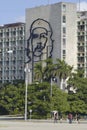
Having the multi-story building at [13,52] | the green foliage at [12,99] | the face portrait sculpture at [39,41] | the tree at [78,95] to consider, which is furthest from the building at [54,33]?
the tree at [78,95]

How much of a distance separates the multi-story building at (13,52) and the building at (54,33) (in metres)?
16.6

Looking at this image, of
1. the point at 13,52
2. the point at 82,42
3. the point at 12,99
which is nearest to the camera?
the point at 12,99

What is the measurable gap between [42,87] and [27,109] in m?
5.30

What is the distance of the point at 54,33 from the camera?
159375 millimetres

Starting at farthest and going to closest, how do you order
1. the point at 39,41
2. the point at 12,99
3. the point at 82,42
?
the point at 39,41 < the point at 82,42 < the point at 12,99

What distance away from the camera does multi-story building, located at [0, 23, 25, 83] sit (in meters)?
181

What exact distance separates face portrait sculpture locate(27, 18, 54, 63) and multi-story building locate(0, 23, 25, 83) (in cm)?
1494

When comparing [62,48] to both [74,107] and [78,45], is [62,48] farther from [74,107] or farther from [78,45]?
[74,107]

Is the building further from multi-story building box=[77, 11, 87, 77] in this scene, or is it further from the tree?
the tree

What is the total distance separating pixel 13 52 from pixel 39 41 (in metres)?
22.4

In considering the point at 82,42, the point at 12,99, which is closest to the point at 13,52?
the point at 82,42

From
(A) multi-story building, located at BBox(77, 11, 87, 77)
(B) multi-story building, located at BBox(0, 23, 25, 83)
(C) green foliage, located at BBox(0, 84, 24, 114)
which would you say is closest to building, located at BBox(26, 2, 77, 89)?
(A) multi-story building, located at BBox(77, 11, 87, 77)

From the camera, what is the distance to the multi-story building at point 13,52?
595ft

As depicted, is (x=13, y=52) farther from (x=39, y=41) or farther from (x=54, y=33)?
(x=54, y=33)
